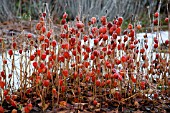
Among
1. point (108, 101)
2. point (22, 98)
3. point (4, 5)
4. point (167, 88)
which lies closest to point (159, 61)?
point (167, 88)

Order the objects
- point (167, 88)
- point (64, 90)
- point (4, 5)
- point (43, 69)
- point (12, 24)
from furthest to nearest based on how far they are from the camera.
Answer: point (4, 5) < point (12, 24) < point (167, 88) < point (64, 90) < point (43, 69)

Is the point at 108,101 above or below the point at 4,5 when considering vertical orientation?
below

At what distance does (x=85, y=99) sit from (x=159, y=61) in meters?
0.74

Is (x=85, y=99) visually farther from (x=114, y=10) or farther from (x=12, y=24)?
(x=114, y=10)

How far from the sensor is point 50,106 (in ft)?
8.31

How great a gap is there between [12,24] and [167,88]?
204 inches

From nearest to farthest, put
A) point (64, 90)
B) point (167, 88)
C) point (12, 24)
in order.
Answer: point (64, 90)
point (167, 88)
point (12, 24)

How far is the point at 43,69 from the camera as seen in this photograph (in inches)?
91.4

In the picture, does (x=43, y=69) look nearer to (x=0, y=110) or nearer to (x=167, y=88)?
(x=0, y=110)

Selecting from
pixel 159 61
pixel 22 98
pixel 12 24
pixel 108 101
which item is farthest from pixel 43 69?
pixel 12 24

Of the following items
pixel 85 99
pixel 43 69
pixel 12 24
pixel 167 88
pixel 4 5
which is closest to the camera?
pixel 43 69

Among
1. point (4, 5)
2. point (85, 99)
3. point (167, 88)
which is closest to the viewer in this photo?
point (85, 99)

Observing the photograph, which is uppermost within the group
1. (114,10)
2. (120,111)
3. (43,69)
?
(114,10)

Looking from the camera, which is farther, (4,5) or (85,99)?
(4,5)
